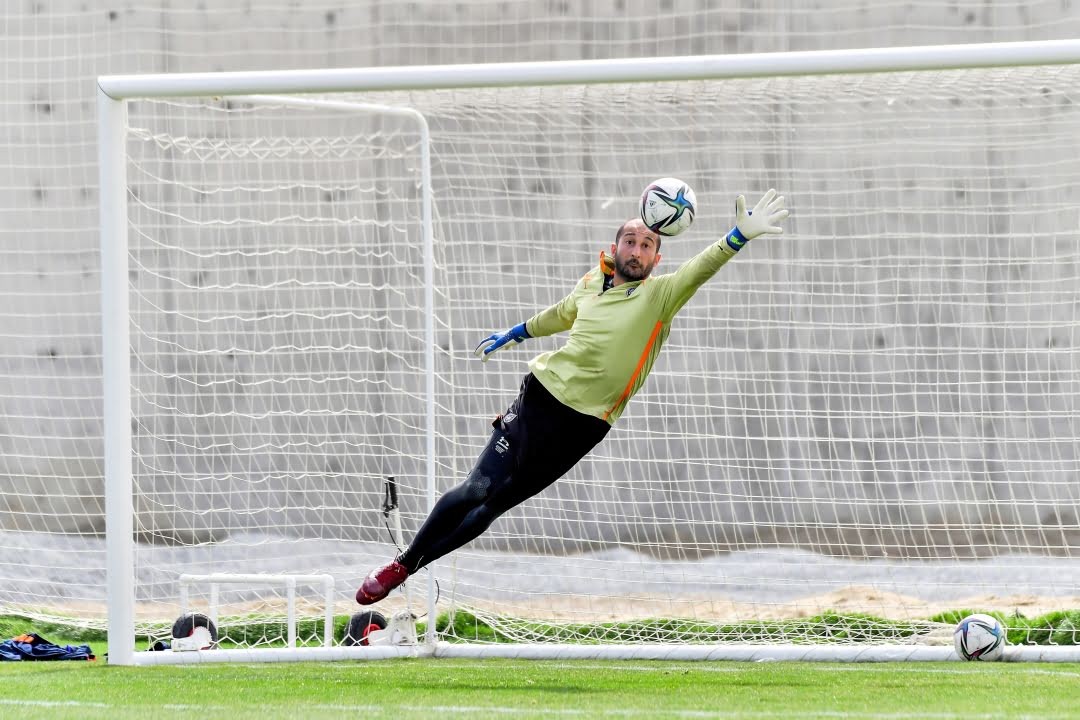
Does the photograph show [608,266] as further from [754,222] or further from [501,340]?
[754,222]

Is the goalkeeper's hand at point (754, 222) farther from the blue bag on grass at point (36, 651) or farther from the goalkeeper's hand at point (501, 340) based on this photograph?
the blue bag on grass at point (36, 651)

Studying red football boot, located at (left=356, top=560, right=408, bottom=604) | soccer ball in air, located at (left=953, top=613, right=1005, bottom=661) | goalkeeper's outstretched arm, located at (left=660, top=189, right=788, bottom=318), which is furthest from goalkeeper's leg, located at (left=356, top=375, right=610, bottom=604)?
soccer ball in air, located at (left=953, top=613, right=1005, bottom=661)

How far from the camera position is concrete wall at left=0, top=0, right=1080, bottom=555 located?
8359mm

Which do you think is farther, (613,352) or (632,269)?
(632,269)

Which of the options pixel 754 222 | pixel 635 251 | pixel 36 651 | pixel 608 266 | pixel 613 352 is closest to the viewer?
pixel 754 222

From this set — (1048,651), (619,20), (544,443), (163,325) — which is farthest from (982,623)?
(163,325)

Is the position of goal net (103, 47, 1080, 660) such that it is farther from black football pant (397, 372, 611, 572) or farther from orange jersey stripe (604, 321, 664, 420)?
orange jersey stripe (604, 321, 664, 420)

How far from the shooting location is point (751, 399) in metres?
8.66

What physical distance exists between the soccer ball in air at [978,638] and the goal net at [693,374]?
131cm

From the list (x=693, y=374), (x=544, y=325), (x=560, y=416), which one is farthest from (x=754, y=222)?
(x=693, y=374)

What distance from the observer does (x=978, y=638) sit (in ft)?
20.2

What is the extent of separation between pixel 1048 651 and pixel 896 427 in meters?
2.48

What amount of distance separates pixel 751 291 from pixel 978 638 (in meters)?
3.28

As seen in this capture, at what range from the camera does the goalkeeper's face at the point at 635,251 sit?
5.80 metres
